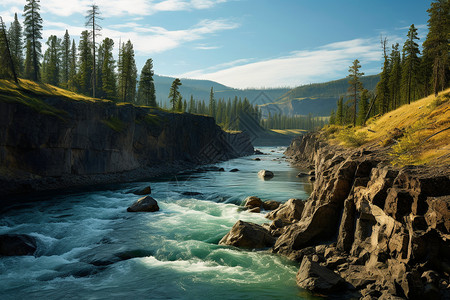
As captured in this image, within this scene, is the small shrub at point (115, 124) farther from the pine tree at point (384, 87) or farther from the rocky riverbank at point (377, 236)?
the pine tree at point (384, 87)

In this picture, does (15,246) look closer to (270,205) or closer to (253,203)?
(253,203)

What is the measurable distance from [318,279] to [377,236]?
11.5 feet

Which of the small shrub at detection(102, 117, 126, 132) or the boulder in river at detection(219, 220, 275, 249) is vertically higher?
the small shrub at detection(102, 117, 126, 132)

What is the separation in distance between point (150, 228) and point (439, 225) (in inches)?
737

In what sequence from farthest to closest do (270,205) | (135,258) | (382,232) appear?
(270,205) < (135,258) < (382,232)

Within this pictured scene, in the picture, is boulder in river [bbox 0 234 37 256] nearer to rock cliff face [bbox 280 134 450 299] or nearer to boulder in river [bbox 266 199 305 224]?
rock cliff face [bbox 280 134 450 299]

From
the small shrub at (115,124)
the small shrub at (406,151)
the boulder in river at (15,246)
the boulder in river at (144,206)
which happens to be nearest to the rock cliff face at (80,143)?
the small shrub at (115,124)

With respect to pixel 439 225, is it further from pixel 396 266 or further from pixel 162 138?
pixel 162 138

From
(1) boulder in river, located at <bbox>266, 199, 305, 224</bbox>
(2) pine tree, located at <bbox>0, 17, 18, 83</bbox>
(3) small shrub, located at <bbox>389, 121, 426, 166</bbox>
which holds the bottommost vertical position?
(1) boulder in river, located at <bbox>266, 199, 305, 224</bbox>

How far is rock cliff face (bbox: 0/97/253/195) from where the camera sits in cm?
3547

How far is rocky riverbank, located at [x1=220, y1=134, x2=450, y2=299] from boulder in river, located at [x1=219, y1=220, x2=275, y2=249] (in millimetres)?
336

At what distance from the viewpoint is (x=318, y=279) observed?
12.8 metres

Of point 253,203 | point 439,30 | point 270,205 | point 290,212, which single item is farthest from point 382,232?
point 439,30

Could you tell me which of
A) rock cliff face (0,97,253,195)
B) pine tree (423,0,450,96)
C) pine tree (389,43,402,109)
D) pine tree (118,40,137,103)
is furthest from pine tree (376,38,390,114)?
pine tree (118,40,137,103)
